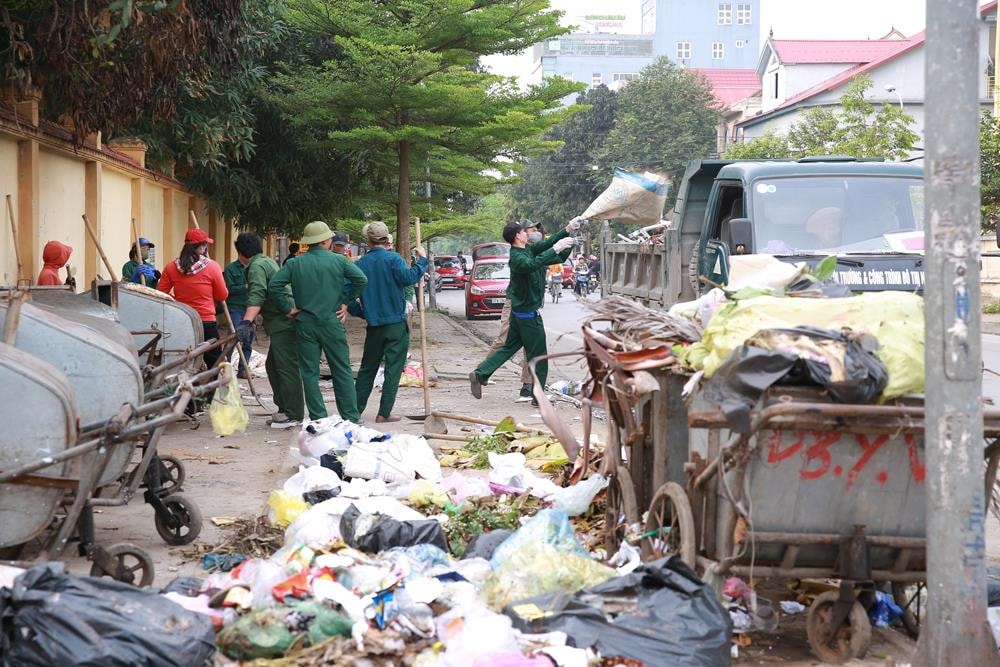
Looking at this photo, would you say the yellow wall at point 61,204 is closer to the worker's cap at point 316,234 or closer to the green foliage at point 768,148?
the worker's cap at point 316,234

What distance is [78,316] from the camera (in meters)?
6.94

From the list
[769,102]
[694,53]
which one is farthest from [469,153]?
[694,53]

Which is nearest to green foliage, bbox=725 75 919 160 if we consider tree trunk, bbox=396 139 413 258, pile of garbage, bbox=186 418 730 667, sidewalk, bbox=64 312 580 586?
tree trunk, bbox=396 139 413 258

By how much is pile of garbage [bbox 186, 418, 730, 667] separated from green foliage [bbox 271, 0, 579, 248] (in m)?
12.4

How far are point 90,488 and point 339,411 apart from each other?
5.00m

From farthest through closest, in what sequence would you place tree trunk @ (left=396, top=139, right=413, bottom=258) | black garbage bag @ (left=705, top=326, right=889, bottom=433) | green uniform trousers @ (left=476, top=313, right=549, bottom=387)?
tree trunk @ (left=396, top=139, right=413, bottom=258), green uniform trousers @ (left=476, top=313, right=549, bottom=387), black garbage bag @ (left=705, top=326, right=889, bottom=433)

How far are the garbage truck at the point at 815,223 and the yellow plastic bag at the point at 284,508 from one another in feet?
11.6

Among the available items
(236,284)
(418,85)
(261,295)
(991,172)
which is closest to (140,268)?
(236,284)

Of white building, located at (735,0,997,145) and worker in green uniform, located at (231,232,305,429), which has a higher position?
white building, located at (735,0,997,145)

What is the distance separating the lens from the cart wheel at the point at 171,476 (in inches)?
282

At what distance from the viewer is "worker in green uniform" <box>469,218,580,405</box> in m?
11.5

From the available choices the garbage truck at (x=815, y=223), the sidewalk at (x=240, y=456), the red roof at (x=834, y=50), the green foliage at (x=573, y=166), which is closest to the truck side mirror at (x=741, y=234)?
the garbage truck at (x=815, y=223)

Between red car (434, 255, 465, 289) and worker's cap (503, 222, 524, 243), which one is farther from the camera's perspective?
red car (434, 255, 465, 289)

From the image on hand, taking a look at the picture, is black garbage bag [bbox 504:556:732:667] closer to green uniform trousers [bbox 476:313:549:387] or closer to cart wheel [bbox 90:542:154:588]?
cart wheel [bbox 90:542:154:588]
